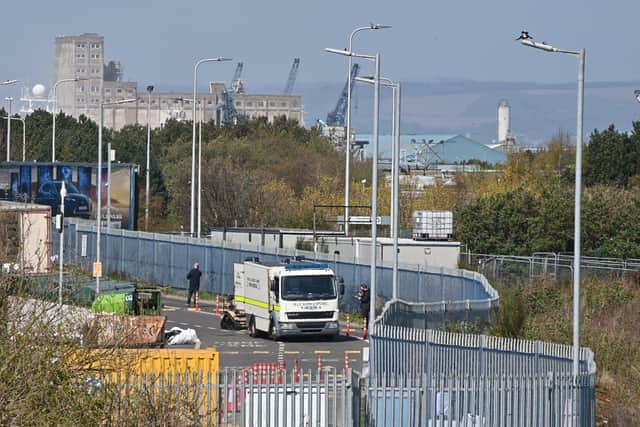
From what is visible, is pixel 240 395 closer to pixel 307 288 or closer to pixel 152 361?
pixel 152 361

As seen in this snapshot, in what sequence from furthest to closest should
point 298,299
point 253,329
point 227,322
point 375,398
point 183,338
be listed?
1. point 227,322
2. point 253,329
3. point 298,299
4. point 183,338
5. point 375,398

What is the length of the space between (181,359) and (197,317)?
88.0 ft

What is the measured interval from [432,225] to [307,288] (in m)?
17.8

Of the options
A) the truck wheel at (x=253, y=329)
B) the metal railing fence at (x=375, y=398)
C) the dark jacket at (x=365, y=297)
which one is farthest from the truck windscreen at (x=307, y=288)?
the metal railing fence at (x=375, y=398)

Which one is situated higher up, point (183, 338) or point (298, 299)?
point (298, 299)

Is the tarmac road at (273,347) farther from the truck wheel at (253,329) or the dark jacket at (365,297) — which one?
the dark jacket at (365,297)

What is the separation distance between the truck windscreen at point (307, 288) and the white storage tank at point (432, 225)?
1677cm

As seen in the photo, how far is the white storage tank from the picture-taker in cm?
5650

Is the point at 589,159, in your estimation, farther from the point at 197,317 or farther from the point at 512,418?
the point at 512,418

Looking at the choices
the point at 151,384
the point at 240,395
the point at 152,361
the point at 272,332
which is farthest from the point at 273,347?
the point at 151,384

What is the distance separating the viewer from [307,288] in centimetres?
3984

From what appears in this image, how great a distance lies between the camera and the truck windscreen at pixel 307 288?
130ft

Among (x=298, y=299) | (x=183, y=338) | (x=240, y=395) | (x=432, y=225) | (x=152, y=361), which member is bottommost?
(x=183, y=338)

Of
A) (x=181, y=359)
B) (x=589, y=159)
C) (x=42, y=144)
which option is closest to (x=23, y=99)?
(x=42, y=144)
